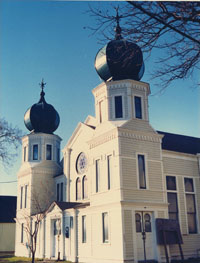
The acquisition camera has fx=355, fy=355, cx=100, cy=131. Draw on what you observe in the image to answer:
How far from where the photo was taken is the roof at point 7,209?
139 ft

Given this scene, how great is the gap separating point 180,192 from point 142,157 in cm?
439

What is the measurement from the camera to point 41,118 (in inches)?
Answer: 1371

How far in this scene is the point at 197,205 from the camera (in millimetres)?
25641

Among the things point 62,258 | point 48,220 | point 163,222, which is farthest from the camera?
point 48,220

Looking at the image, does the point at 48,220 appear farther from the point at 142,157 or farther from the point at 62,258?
the point at 142,157

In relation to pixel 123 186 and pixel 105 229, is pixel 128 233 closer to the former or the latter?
pixel 105 229

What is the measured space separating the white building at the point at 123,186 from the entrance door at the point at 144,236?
57 millimetres

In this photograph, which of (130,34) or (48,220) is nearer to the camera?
(130,34)

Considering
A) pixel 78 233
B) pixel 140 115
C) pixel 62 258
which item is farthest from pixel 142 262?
pixel 140 115

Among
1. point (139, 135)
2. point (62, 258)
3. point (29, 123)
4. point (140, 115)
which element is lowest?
point (62, 258)

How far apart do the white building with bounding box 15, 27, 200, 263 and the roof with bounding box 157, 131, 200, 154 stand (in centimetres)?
13

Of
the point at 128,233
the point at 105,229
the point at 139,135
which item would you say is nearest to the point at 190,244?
the point at 128,233

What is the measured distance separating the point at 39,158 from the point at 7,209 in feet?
41.5

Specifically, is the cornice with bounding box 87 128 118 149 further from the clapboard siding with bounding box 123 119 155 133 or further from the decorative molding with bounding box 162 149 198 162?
the decorative molding with bounding box 162 149 198 162
